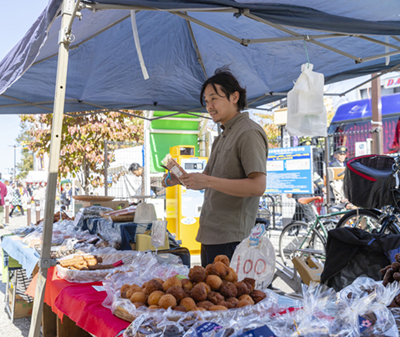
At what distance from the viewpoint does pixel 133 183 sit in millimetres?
8289

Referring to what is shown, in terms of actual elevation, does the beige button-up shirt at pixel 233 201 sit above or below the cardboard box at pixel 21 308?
above

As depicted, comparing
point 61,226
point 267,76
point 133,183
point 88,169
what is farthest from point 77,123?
point 267,76

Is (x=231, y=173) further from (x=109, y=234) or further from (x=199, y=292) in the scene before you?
(x=109, y=234)

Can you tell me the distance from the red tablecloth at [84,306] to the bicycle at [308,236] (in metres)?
3.32

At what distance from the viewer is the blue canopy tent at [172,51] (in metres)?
2.20

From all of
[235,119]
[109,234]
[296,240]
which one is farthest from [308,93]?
[296,240]

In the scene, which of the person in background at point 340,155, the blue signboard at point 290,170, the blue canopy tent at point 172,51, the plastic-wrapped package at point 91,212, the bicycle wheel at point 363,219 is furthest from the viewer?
the person in background at point 340,155

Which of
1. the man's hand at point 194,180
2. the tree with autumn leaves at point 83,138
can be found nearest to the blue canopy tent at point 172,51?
the man's hand at point 194,180

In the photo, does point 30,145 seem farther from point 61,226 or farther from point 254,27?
point 254,27

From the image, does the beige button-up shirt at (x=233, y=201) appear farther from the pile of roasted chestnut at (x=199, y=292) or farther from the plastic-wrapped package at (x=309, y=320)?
the plastic-wrapped package at (x=309, y=320)

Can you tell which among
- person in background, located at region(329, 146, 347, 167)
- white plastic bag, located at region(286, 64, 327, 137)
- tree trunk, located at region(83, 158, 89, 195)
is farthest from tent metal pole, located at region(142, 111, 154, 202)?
white plastic bag, located at region(286, 64, 327, 137)

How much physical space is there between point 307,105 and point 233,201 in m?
1.43

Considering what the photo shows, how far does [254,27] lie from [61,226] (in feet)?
9.88

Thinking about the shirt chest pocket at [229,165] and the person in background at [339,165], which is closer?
the shirt chest pocket at [229,165]
